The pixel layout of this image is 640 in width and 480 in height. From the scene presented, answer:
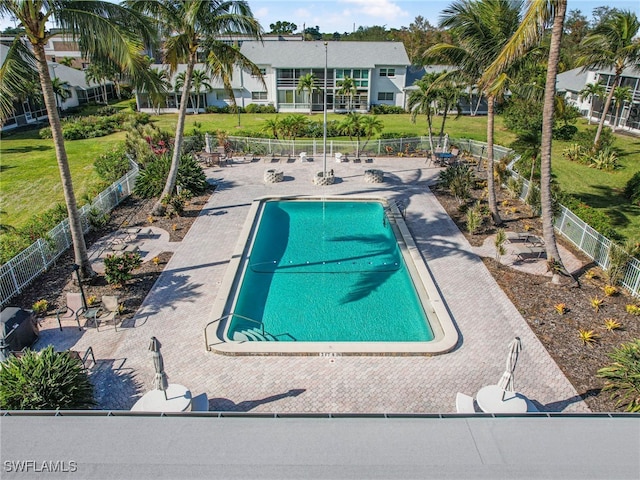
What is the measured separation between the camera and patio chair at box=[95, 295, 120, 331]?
1301 centimetres

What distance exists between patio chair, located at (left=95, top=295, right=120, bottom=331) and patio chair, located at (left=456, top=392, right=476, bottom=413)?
376 inches

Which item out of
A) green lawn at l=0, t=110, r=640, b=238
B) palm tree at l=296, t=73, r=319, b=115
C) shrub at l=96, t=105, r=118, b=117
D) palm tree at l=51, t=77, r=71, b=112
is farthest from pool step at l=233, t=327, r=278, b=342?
palm tree at l=51, t=77, r=71, b=112

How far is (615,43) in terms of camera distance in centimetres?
2941

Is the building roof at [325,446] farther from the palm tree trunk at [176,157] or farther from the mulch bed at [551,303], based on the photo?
the palm tree trunk at [176,157]

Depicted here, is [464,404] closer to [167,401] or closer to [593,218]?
[167,401]

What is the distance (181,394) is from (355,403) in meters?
3.83

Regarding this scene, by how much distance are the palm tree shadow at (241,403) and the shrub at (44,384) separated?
2.64 meters

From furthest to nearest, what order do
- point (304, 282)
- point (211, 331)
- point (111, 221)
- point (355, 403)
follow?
point (111, 221)
point (304, 282)
point (211, 331)
point (355, 403)

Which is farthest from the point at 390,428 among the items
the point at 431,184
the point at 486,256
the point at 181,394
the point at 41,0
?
the point at 431,184

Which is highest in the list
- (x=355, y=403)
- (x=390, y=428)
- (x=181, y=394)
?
(x=390, y=428)

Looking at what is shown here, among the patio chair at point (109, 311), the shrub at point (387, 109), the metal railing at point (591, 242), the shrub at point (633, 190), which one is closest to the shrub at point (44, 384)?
the patio chair at point (109, 311)

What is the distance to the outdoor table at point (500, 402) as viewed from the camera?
30.1 ft

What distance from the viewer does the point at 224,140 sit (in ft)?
99.9

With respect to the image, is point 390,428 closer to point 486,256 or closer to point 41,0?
point 486,256
